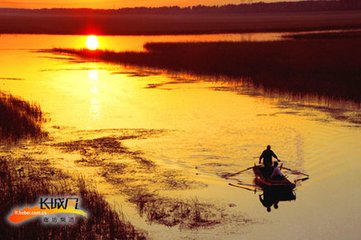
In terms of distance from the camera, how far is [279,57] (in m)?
52.8

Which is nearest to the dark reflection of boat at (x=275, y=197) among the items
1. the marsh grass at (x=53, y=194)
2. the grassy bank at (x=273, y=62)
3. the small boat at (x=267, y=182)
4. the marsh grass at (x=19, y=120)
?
the small boat at (x=267, y=182)

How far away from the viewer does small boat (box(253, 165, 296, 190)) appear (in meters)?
17.1

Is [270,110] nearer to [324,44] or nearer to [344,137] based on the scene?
[344,137]

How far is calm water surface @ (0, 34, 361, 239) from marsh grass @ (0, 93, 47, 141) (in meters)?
0.83

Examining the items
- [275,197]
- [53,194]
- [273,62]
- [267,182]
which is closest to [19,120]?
[53,194]

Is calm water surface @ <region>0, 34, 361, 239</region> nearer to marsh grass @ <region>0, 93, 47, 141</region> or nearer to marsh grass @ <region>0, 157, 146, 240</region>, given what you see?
marsh grass @ <region>0, 157, 146, 240</region>

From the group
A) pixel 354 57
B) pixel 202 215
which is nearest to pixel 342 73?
pixel 354 57

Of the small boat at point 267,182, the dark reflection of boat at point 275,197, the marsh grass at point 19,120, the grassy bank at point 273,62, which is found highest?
the grassy bank at point 273,62

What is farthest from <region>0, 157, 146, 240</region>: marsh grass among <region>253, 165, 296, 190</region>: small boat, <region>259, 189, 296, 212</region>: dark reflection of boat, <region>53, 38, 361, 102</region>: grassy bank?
<region>53, 38, 361, 102</region>: grassy bank

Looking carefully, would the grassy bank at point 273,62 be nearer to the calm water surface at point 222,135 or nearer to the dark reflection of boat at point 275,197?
the calm water surface at point 222,135

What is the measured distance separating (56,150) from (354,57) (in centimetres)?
3378

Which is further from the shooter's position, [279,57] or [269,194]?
[279,57]

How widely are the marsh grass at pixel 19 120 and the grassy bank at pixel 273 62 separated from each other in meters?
→ 16.3

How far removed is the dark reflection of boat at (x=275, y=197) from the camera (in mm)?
17156
